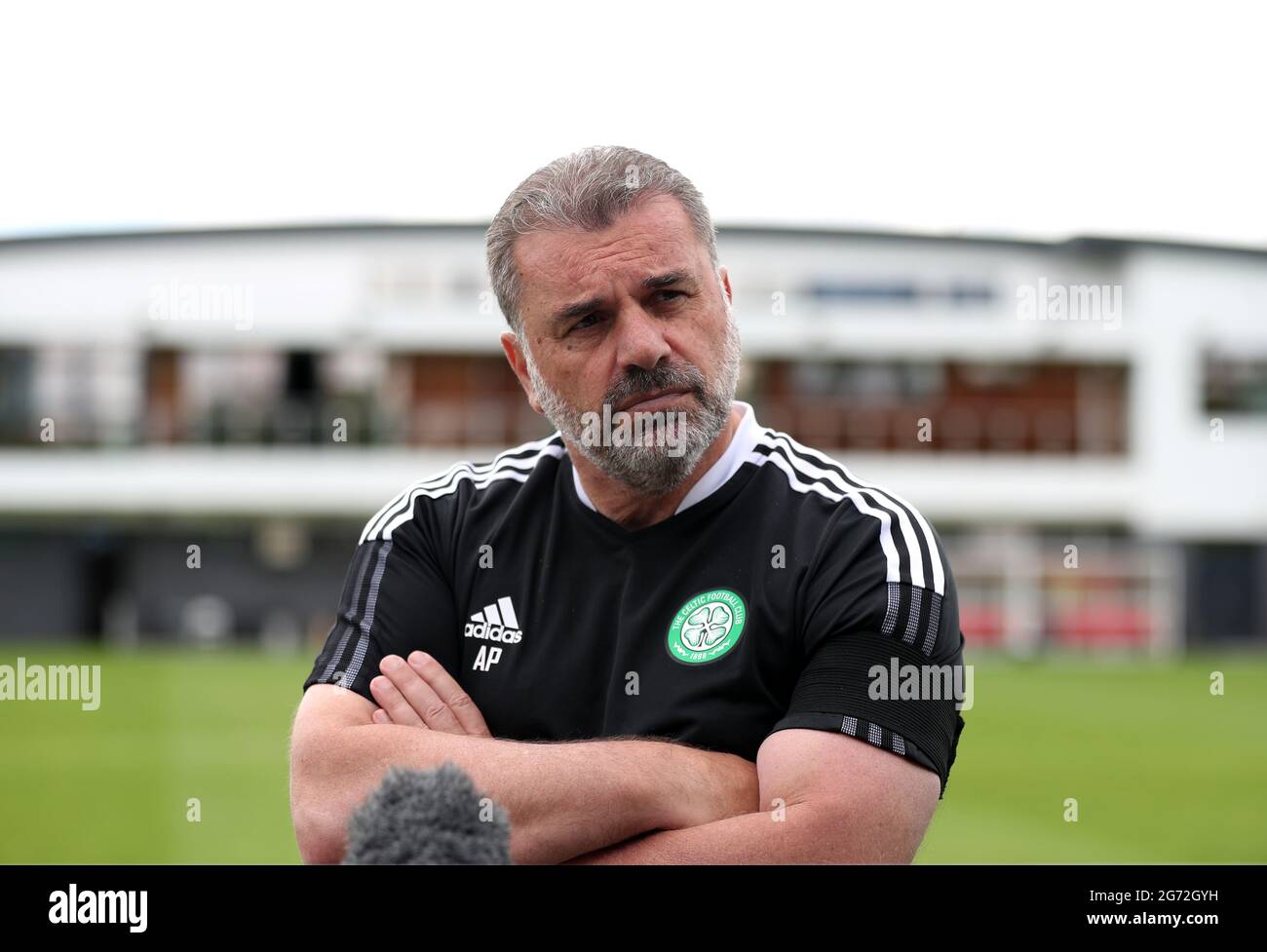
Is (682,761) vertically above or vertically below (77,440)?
below

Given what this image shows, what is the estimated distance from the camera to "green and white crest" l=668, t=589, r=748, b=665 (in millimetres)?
2887

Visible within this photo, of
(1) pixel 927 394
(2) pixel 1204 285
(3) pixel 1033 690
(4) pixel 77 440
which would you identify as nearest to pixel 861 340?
(1) pixel 927 394

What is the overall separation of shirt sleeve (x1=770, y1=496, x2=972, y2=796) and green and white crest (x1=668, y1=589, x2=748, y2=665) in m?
0.14

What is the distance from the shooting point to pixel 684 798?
2701 mm

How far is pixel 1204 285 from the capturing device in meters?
41.9

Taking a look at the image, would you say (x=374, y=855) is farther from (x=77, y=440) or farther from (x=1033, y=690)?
(x=77, y=440)

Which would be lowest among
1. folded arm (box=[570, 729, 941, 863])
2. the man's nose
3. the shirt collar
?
folded arm (box=[570, 729, 941, 863])

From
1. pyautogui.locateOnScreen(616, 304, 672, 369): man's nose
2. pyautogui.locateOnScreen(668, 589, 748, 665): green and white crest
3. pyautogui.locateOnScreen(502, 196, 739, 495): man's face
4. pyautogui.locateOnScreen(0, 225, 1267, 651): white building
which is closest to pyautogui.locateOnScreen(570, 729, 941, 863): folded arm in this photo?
pyautogui.locateOnScreen(668, 589, 748, 665): green and white crest

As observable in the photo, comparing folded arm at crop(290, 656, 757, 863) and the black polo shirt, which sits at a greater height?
the black polo shirt

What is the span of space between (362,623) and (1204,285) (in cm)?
4313

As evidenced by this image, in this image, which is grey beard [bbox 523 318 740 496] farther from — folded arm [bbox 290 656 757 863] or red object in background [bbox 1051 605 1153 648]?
red object in background [bbox 1051 605 1153 648]

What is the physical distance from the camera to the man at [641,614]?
268 centimetres
